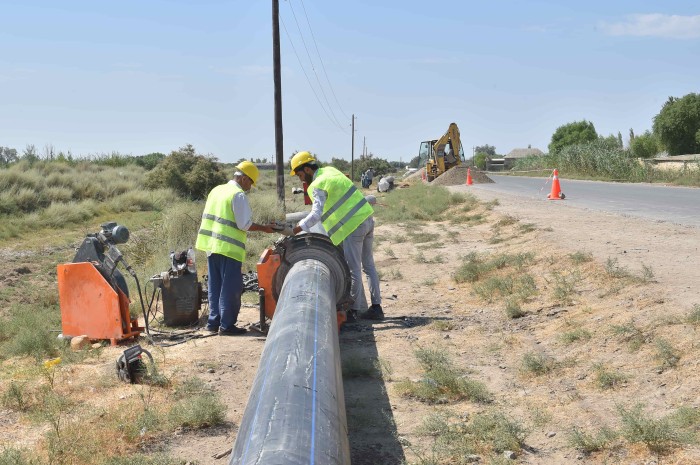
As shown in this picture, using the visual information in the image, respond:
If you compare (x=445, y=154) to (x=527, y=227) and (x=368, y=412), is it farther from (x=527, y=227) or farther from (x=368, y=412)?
(x=368, y=412)

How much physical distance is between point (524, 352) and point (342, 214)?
2537 mm

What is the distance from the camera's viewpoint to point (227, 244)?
7.84 metres

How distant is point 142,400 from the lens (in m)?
5.64

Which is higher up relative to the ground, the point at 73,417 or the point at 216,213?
the point at 216,213

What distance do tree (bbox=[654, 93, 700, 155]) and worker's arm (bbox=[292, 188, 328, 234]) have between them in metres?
60.6

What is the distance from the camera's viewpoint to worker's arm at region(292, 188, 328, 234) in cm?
782

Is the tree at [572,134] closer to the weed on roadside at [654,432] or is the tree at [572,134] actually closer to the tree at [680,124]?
the tree at [680,124]

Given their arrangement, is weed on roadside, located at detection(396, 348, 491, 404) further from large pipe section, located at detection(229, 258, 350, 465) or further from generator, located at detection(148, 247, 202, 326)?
generator, located at detection(148, 247, 202, 326)

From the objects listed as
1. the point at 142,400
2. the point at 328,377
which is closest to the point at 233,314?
the point at 142,400

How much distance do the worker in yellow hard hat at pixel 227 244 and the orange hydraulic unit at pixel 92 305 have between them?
95cm

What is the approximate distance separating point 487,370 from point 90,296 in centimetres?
405

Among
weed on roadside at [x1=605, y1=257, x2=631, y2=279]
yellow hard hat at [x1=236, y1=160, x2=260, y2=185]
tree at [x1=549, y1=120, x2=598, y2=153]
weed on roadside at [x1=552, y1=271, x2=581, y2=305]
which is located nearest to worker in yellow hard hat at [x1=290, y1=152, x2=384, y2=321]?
yellow hard hat at [x1=236, y1=160, x2=260, y2=185]

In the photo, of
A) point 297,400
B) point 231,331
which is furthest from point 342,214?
point 297,400

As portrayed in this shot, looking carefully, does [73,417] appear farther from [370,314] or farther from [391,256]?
[391,256]
